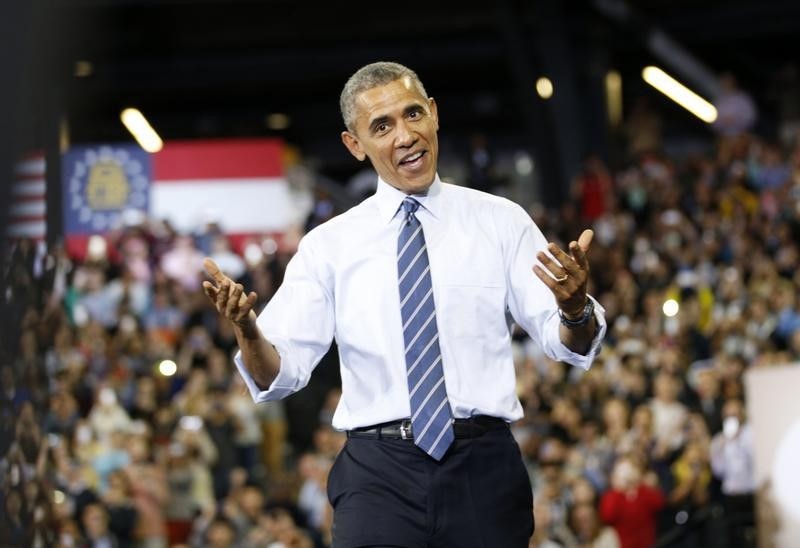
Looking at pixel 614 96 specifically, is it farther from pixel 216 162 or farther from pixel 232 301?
pixel 232 301

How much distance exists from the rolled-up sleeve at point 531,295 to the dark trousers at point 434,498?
316mm

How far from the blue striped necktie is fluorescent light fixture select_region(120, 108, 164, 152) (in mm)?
24773

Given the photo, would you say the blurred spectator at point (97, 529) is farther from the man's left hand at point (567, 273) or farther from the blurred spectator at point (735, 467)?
the man's left hand at point (567, 273)

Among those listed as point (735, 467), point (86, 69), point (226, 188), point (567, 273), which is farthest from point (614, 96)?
point (567, 273)

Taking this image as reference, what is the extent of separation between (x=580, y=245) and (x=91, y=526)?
8900 millimetres

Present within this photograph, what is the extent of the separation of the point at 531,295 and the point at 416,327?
1.17 ft

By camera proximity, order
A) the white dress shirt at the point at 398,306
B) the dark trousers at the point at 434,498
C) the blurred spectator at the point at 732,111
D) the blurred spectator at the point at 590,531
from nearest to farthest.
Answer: the dark trousers at the point at 434,498 < the white dress shirt at the point at 398,306 < the blurred spectator at the point at 590,531 < the blurred spectator at the point at 732,111

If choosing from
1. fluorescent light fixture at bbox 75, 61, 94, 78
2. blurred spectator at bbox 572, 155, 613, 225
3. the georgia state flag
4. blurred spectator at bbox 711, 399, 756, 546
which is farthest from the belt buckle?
fluorescent light fixture at bbox 75, 61, 94, 78

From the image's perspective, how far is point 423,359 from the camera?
4.35 meters

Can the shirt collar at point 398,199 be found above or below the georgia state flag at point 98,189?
below

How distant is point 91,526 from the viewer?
12336mm

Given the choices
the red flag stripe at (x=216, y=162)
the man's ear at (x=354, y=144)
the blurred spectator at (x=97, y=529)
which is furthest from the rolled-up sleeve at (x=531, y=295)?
the red flag stripe at (x=216, y=162)

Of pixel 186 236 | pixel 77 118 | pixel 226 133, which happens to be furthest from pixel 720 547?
pixel 226 133

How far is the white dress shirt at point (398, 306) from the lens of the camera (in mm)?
4395
